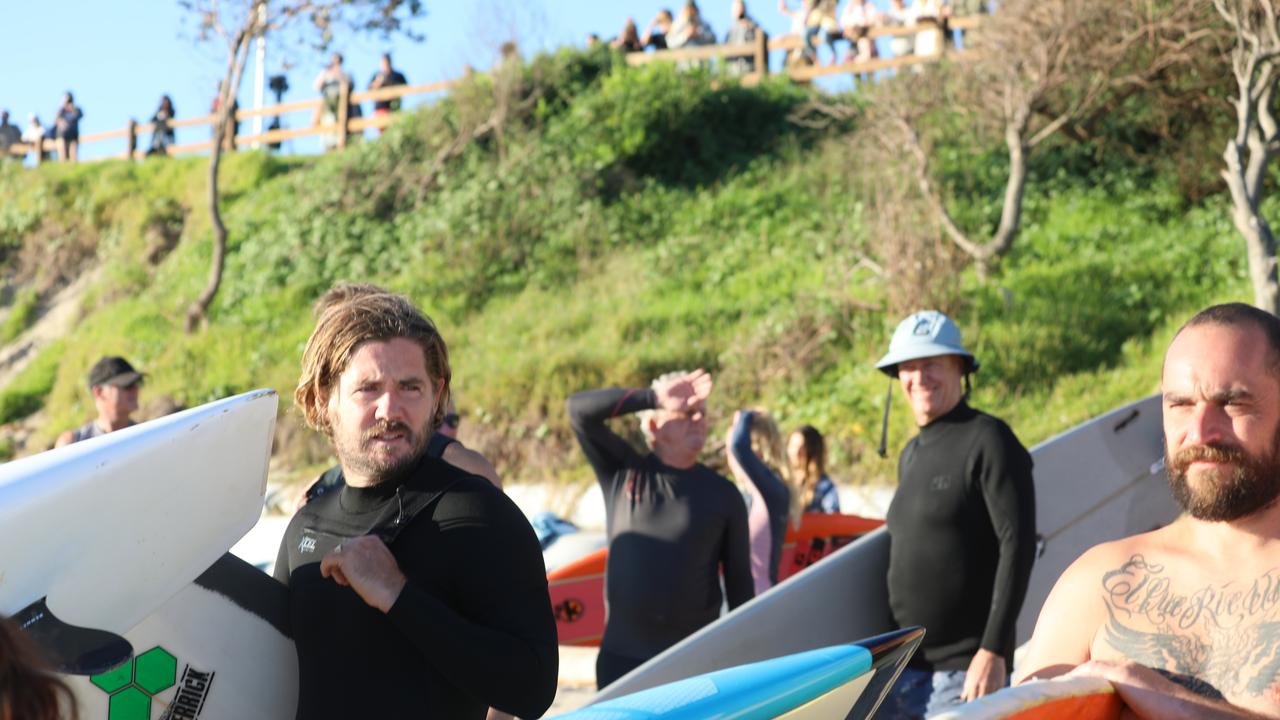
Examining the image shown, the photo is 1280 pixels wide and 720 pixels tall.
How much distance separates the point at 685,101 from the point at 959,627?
15071 millimetres

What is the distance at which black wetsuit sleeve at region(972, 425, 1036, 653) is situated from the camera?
3.78 m

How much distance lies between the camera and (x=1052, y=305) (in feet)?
39.1

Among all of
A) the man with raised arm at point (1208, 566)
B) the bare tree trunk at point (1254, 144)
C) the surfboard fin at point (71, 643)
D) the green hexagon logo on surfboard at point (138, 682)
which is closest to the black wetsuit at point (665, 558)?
the man with raised arm at point (1208, 566)

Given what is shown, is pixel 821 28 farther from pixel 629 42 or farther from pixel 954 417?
pixel 954 417

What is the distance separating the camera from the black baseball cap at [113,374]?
6.11 meters

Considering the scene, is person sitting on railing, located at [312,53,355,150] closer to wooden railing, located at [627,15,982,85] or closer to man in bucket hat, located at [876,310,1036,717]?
wooden railing, located at [627,15,982,85]

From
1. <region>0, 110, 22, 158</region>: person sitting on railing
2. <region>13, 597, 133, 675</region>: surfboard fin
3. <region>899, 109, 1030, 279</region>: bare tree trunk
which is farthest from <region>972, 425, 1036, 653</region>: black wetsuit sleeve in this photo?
<region>0, 110, 22, 158</region>: person sitting on railing

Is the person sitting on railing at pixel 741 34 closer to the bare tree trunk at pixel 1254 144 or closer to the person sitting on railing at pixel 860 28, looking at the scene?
the person sitting on railing at pixel 860 28

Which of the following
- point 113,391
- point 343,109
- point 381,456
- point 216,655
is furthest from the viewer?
point 343,109

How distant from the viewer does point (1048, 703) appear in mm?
2307

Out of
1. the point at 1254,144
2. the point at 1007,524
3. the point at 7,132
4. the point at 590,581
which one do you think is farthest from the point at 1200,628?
the point at 7,132

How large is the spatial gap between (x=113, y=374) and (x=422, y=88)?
15944 mm

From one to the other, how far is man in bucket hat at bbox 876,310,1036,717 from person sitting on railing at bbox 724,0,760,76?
16.0 m

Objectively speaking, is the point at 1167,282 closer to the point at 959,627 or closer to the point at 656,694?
the point at 959,627
